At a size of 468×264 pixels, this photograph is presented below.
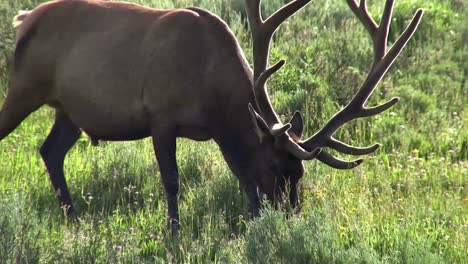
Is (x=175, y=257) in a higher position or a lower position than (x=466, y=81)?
higher

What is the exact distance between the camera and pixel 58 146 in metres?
9.84

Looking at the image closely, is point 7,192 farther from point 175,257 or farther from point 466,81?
point 466,81

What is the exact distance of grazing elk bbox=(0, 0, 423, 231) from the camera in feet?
27.6

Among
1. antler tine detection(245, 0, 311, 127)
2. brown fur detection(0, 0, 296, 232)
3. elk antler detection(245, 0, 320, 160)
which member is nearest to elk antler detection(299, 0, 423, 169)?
elk antler detection(245, 0, 320, 160)

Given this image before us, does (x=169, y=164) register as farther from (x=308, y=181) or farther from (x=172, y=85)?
(x=308, y=181)

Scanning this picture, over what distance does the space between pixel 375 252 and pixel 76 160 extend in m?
3.50

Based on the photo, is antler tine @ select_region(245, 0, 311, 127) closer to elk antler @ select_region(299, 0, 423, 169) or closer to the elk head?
the elk head

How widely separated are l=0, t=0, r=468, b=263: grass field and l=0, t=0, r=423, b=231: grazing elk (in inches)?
15.1

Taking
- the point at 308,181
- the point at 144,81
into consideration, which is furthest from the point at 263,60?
the point at 308,181

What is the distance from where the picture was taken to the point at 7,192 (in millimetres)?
8820

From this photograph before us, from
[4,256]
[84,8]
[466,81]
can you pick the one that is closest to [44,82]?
[84,8]

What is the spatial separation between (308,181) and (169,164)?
122 centimetres

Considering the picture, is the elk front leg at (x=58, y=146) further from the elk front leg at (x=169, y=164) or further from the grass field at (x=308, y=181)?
the elk front leg at (x=169, y=164)

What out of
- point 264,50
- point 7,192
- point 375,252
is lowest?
point 7,192
